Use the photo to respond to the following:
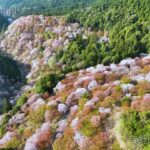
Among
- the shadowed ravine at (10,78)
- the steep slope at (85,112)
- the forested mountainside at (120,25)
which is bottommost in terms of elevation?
the shadowed ravine at (10,78)

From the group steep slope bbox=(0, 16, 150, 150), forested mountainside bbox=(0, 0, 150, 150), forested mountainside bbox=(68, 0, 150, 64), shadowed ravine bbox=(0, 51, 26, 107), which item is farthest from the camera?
shadowed ravine bbox=(0, 51, 26, 107)

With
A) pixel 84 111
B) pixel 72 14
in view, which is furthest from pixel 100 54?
pixel 72 14

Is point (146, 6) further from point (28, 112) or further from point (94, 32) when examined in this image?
point (28, 112)

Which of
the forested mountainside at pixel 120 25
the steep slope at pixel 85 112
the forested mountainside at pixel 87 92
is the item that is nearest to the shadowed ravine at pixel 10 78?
the forested mountainside at pixel 87 92

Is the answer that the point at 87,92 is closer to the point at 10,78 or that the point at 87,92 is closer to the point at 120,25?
the point at 10,78

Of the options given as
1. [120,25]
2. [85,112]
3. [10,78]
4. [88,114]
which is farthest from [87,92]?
[120,25]

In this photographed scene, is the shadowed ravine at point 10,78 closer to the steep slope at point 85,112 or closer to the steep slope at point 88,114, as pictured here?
the steep slope at point 85,112

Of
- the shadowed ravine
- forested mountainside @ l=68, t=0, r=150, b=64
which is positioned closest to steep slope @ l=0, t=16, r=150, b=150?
forested mountainside @ l=68, t=0, r=150, b=64

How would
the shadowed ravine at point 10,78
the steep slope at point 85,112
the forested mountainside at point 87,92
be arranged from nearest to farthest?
the steep slope at point 85,112 < the forested mountainside at point 87,92 < the shadowed ravine at point 10,78

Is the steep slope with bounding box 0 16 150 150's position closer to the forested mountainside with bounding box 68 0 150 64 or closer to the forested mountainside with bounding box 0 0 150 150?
the forested mountainside with bounding box 0 0 150 150
